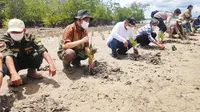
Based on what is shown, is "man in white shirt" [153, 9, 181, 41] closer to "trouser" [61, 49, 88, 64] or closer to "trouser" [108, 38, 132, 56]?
"trouser" [108, 38, 132, 56]

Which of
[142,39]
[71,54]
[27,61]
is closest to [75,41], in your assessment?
[71,54]

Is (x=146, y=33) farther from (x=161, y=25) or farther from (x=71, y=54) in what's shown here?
(x=71, y=54)

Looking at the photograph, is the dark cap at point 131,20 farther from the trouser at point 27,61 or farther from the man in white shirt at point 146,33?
the trouser at point 27,61

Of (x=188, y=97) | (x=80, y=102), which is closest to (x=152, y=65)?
(x=188, y=97)

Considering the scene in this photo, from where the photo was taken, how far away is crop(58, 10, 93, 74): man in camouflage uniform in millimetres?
3688

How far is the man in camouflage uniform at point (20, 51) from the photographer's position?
3094mm

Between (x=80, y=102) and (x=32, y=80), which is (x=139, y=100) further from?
(x=32, y=80)

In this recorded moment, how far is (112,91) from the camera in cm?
323

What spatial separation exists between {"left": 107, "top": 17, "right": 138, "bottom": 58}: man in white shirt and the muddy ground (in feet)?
2.20

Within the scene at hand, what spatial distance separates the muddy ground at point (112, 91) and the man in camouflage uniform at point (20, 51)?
0.87ft

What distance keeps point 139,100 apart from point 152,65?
5.90 ft

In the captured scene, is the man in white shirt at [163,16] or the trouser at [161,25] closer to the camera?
the man in white shirt at [163,16]

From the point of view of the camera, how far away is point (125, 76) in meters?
3.90

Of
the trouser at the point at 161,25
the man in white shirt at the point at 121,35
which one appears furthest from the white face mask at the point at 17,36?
the trouser at the point at 161,25
